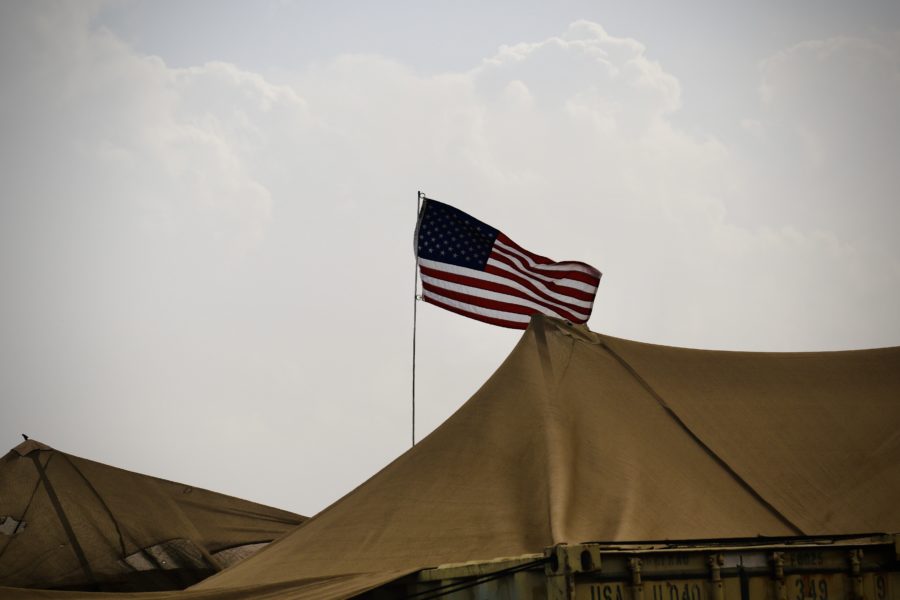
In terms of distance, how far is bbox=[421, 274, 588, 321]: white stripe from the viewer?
656 inches

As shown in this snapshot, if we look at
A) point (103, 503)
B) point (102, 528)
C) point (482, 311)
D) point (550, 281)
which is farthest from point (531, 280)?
point (103, 503)

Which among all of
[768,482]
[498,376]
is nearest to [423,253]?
[498,376]

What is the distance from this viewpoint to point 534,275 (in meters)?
17.0

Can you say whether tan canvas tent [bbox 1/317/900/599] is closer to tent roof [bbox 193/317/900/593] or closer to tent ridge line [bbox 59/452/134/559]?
tent roof [bbox 193/317/900/593]

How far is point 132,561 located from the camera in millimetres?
19891

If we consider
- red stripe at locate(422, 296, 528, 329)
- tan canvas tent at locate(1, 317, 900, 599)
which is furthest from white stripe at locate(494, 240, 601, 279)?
tan canvas tent at locate(1, 317, 900, 599)

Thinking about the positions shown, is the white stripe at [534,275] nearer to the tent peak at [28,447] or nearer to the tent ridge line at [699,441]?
the tent ridge line at [699,441]

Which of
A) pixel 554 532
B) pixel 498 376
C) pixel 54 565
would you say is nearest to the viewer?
pixel 554 532

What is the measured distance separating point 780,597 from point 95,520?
13.3 meters

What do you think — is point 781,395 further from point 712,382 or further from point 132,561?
point 132,561

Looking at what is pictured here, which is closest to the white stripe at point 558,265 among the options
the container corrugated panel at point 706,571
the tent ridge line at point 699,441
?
the tent ridge line at point 699,441

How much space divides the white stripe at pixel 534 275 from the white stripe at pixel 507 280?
6cm

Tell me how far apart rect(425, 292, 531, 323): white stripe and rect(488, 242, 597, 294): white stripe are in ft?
1.95

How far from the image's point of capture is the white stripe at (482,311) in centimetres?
1689
